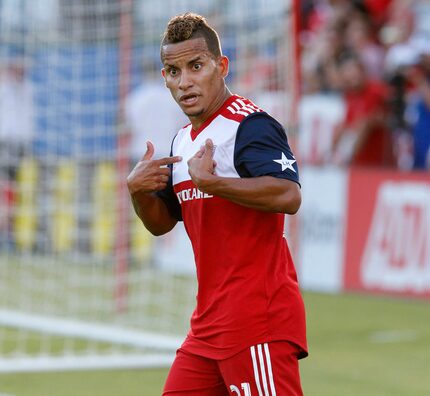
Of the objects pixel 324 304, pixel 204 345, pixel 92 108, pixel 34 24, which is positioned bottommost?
pixel 324 304

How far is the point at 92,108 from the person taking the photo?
36.2ft

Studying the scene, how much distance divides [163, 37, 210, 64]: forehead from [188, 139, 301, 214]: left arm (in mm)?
460

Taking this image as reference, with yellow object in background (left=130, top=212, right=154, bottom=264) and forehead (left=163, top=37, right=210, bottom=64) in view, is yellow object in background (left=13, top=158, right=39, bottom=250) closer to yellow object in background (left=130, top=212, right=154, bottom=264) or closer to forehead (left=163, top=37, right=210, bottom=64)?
yellow object in background (left=130, top=212, right=154, bottom=264)

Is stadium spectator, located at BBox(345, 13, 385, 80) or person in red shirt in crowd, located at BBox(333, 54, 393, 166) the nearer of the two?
person in red shirt in crowd, located at BBox(333, 54, 393, 166)

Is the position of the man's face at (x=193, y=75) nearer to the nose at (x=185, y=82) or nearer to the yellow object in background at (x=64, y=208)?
the nose at (x=185, y=82)

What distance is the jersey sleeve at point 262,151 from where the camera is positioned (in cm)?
441

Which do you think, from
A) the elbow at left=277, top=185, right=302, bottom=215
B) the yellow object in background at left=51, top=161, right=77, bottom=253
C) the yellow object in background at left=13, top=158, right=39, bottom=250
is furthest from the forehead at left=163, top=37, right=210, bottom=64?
the yellow object in background at left=51, top=161, right=77, bottom=253

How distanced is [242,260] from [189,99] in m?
0.64

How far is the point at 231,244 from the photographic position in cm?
454

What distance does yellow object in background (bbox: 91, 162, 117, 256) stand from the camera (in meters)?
12.6

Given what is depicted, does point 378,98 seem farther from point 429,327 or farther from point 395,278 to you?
point 429,327

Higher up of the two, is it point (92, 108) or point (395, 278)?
point (92, 108)

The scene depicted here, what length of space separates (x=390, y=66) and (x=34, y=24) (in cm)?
459

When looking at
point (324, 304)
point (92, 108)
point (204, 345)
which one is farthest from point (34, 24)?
point (204, 345)
